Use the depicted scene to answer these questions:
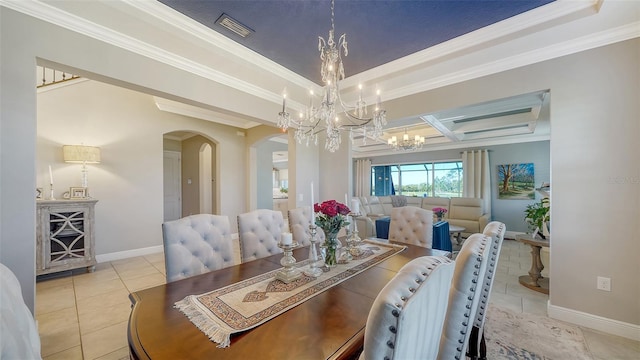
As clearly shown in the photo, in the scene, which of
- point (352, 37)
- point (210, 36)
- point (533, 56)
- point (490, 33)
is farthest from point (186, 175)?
point (533, 56)

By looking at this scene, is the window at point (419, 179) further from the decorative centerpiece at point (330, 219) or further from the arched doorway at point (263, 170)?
the decorative centerpiece at point (330, 219)

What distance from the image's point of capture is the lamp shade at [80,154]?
3402 mm

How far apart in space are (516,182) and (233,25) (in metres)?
7.12

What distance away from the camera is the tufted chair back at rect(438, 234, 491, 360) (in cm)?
98

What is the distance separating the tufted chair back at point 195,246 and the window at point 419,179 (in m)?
7.34

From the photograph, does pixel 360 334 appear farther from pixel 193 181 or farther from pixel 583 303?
pixel 193 181

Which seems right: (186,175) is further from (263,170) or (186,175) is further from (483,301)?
(483,301)

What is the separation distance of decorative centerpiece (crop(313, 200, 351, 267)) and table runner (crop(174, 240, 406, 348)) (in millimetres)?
170

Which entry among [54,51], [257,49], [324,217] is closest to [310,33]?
[257,49]

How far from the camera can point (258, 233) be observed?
211 centimetres

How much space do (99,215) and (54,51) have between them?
9.65 ft

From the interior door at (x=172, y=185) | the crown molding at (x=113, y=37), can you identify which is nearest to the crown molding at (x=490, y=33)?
→ the crown molding at (x=113, y=37)

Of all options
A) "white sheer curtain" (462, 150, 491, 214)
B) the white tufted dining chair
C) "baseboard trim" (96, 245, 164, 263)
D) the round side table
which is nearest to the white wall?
"baseboard trim" (96, 245, 164, 263)

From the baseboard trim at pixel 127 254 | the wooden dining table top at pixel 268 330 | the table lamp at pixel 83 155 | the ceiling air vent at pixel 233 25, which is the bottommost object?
the baseboard trim at pixel 127 254
